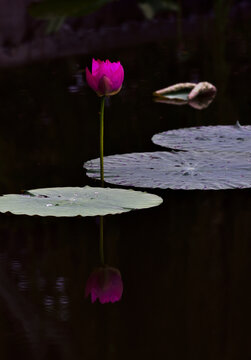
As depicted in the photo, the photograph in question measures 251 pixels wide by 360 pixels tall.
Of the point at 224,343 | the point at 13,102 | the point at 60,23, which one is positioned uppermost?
the point at 60,23

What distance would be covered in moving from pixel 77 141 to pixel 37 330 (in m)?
1.61

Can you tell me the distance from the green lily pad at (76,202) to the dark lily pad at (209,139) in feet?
1.75

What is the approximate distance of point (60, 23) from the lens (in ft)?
20.7

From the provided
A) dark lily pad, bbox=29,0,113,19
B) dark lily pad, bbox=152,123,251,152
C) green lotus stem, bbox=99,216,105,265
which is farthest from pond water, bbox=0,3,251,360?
dark lily pad, bbox=29,0,113,19

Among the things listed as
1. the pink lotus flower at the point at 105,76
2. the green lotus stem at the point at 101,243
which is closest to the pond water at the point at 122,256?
the green lotus stem at the point at 101,243

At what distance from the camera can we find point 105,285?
176cm

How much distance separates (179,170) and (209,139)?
372 millimetres

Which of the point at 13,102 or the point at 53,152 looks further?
the point at 13,102

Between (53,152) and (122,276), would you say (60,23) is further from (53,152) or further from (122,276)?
(122,276)

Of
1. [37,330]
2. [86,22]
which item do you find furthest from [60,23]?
[37,330]

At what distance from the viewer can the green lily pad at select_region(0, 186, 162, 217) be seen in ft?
6.62

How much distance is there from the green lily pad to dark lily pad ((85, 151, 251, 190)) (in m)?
0.14

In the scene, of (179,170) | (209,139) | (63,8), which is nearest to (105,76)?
(179,170)

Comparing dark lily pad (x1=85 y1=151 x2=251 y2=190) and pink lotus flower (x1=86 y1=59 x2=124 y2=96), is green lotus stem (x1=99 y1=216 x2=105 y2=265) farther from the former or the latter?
pink lotus flower (x1=86 y1=59 x2=124 y2=96)
